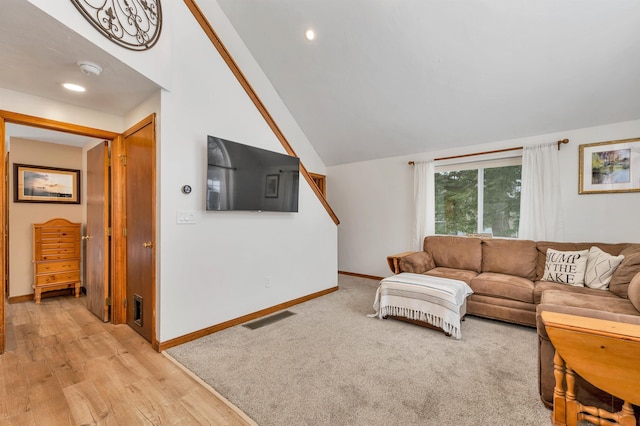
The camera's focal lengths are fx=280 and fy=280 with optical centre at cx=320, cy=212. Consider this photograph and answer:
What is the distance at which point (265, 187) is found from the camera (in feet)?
10.2

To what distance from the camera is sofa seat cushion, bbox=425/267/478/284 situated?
324 centimetres

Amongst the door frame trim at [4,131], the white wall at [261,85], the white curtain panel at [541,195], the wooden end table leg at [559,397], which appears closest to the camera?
the wooden end table leg at [559,397]

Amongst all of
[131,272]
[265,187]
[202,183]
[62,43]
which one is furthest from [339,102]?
[131,272]

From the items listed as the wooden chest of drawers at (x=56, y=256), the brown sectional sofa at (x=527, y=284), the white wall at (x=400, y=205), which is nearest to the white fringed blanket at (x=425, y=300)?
the brown sectional sofa at (x=527, y=284)

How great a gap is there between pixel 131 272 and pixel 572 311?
357 cm

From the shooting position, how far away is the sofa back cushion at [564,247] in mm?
2904

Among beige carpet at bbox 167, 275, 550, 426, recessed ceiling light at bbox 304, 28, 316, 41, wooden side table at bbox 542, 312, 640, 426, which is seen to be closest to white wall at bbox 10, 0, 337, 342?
beige carpet at bbox 167, 275, 550, 426

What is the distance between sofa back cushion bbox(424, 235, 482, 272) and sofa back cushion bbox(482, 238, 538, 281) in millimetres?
93

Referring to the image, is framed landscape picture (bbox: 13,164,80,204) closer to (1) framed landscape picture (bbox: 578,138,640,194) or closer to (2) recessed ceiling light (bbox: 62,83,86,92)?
(2) recessed ceiling light (bbox: 62,83,86,92)

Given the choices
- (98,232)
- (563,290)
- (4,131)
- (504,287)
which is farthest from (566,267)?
(4,131)

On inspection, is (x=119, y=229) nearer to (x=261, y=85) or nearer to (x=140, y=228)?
(x=140, y=228)

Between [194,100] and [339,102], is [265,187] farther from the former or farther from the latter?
[339,102]

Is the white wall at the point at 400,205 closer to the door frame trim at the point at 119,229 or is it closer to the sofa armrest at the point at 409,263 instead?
the sofa armrest at the point at 409,263

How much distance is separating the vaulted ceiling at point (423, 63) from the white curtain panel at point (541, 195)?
324 millimetres
